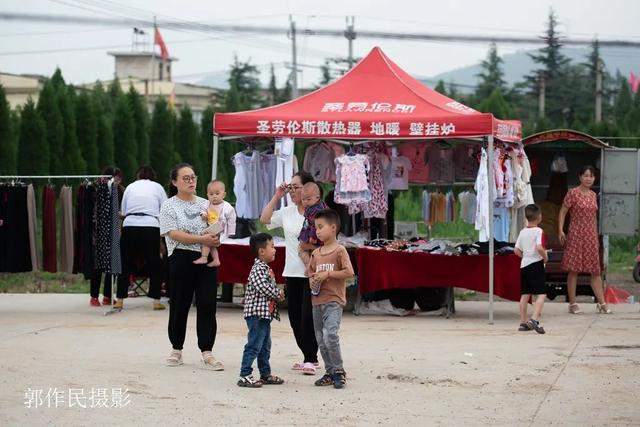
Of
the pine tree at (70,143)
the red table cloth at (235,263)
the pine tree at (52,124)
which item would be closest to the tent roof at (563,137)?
the red table cloth at (235,263)

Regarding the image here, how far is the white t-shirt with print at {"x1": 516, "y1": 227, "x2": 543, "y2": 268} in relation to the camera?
12898mm

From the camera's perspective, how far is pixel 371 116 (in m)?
14.4

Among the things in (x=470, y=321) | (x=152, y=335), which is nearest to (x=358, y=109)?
(x=470, y=321)

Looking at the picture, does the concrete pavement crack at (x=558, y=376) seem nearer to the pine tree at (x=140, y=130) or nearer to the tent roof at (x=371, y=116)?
the tent roof at (x=371, y=116)

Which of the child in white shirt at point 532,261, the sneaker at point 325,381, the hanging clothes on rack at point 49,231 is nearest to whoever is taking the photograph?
the sneaker at point 325,381

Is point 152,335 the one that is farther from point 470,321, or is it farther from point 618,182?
point 618,182

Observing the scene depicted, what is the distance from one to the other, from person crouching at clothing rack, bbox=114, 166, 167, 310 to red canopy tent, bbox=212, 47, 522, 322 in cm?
82

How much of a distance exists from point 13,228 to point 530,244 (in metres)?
6.25

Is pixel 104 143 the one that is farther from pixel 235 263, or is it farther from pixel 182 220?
pixel 182 220

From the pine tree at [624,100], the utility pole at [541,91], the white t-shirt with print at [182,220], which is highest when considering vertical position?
the utility pole at [541,91]

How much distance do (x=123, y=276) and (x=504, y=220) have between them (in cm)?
471

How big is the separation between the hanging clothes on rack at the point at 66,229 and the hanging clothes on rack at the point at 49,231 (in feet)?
0.33

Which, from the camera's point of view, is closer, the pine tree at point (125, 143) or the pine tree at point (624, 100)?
the pine tree at point (125, 143)

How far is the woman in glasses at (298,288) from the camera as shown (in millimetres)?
9562
